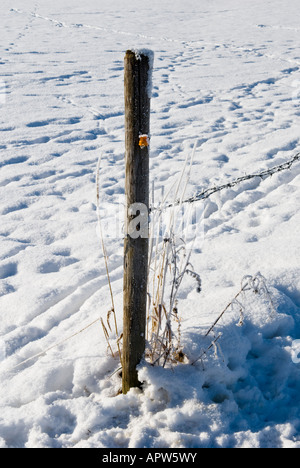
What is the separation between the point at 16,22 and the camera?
47.0ft

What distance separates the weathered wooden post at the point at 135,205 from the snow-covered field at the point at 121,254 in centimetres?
17

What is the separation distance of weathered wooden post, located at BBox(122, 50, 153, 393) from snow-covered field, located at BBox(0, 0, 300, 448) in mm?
174

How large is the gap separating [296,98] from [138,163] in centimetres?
696

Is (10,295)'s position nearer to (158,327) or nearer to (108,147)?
(158,327)

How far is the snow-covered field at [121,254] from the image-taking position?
6.64ft

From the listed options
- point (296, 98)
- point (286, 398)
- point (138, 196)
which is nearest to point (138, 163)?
point (138, 196)

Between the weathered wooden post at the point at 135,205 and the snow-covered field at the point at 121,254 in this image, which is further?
the snow-covered field at the point at 121,254

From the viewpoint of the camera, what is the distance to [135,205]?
183cm

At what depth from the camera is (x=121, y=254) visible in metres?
3.57

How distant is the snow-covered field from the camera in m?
2.03

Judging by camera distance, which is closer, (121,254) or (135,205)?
(135,205)

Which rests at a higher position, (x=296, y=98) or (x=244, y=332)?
(x=296, y=98)

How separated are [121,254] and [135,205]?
5.79ft

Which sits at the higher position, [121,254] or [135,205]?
[135,205]
